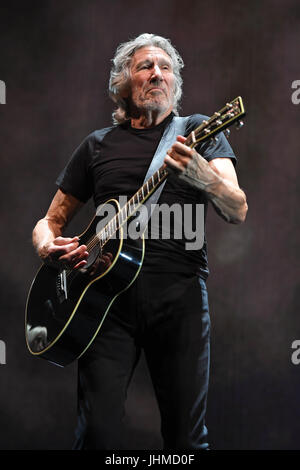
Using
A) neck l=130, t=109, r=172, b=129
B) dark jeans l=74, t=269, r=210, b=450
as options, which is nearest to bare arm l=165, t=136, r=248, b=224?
dark jeans l=74, t=269, r=210, b=450

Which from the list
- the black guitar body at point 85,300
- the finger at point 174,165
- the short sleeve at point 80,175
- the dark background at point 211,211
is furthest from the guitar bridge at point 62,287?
the dark background at point 211,211

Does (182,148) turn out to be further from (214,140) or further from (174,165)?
(214,140)

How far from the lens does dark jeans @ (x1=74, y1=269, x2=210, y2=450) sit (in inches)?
65.2

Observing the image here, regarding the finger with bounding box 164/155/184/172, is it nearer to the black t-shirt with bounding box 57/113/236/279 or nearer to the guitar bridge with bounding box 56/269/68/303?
the black t-shirt with bounding box 57/113/236/279

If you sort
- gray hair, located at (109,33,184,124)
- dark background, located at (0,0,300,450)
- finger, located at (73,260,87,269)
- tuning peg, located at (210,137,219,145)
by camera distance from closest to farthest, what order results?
tuning peg, located at (210,137,219,145) < finger, located at (73,260,87,269) < gray hair, located at (109,33,184,124) < dark background, located at (0,0,300,450)

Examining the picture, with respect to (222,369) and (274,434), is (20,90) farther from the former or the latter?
(274,434)

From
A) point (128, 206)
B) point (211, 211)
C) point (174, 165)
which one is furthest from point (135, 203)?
point (211, 211)

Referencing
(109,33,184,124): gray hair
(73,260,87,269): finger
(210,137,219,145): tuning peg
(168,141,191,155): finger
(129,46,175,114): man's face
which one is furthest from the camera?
(109,33,184,124): gray hair

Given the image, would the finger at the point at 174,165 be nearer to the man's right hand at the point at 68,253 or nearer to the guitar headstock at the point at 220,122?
the guitar headstock at the point at 220,122

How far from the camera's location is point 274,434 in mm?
2973

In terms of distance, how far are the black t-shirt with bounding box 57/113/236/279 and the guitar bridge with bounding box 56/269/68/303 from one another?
0.30m

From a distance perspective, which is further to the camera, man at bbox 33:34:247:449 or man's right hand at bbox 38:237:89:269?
man's right hand at bbox 38:237:89:269

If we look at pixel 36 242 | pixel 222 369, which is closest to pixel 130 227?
pixel 36 242

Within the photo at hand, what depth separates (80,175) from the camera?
85.0 inches
